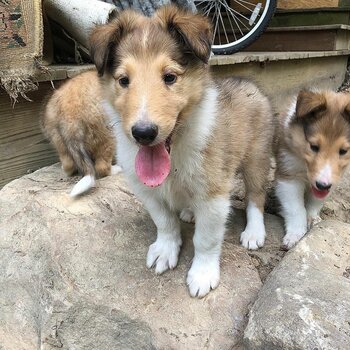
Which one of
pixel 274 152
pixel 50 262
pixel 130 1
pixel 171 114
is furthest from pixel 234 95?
pixel 130 1

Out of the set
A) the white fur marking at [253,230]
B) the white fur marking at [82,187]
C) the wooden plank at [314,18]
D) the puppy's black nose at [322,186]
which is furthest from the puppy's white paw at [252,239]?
the wooden plank at [314,18]

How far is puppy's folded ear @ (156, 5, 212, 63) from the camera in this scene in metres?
2.21

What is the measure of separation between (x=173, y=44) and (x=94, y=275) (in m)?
1.37

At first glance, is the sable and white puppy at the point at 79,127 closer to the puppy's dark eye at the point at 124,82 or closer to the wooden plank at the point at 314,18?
the puppy's dark eye at the point at 124,82

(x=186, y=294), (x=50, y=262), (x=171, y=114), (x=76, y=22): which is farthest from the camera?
(x=76, y=22)

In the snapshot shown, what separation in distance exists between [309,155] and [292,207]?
405mm

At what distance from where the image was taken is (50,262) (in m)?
2.78

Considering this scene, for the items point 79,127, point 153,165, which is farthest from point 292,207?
point 79,127

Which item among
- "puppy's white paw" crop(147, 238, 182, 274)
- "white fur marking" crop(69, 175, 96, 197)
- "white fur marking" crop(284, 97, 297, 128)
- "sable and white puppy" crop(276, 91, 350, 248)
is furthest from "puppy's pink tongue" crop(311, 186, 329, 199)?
"white fur marking" crop(69, 175, 96, 197)

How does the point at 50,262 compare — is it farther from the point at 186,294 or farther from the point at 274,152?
the point at 274,152

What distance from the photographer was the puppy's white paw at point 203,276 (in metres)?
2.56

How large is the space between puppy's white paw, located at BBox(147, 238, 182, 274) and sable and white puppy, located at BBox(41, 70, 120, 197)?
3.60 ft

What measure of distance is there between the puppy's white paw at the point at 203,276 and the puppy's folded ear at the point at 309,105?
3.92ft

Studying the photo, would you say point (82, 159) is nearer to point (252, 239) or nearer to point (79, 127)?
point (79, 127)
